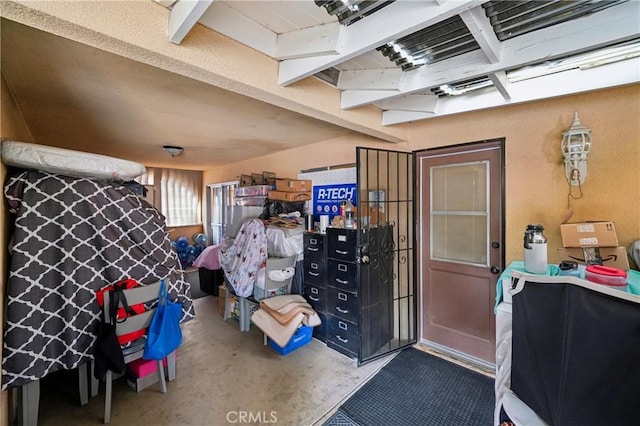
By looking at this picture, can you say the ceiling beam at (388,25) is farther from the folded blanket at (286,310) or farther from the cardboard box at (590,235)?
the folded blanket at (286,310)

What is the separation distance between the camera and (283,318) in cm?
261

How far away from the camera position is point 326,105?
6.32ft

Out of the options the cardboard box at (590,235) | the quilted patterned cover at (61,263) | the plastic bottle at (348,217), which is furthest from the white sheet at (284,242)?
the cardboard box at (590,235)

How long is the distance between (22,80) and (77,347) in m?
1.78

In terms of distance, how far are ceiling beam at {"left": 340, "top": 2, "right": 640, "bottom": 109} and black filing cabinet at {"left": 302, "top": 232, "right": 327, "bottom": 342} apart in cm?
177

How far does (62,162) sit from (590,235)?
338cm

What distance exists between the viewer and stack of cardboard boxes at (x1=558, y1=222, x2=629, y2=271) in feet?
5.09

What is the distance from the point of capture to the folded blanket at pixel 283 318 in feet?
8.35

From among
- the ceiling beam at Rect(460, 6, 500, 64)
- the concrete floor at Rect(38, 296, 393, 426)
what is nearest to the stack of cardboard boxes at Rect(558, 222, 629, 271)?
the ceiling beam at Rect(460, 6, 500, 64)

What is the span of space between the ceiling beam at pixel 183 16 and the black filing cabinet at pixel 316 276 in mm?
2138

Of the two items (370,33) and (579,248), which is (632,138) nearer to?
(579,248)

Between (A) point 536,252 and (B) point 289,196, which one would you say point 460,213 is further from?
(B) point 289,196

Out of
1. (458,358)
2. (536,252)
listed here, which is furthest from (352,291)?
(536,252)

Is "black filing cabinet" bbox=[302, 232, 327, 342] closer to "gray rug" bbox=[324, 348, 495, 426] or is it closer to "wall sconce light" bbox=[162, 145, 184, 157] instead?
"gray rug" bbox=[324, 348, 495, 426]
